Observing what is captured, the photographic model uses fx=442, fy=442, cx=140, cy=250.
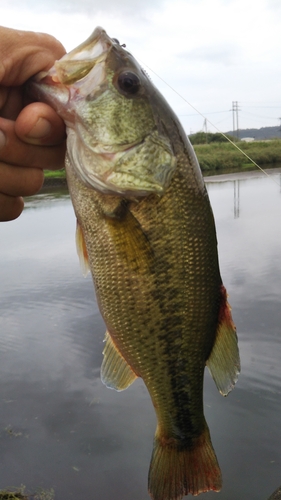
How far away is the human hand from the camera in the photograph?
161 cm

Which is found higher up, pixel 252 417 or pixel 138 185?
pixel 138 185

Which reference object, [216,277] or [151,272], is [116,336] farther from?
[216,277]

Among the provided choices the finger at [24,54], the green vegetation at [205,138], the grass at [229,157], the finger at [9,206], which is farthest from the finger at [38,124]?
the green vegetation at [205,138]

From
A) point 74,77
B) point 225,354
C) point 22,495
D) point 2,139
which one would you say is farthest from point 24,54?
point 22,495

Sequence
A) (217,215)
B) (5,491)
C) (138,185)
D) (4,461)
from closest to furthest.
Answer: (138,185) < (5,491) < (4,461) < (217,215)

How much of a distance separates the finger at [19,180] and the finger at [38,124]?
198 millimetres

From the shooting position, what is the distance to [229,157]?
129 feet

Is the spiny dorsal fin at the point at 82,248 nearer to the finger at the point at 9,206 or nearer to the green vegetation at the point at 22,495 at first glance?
the finger at the point at 9,206

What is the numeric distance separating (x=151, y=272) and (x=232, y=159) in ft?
129

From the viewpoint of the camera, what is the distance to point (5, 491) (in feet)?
11.3

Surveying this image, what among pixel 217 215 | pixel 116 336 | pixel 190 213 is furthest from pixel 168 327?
pixel 217 215

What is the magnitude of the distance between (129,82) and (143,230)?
57 cm

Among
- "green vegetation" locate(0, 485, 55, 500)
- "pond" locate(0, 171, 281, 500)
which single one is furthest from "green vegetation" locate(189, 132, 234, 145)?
"green vegetation" locate(0, 485, 55, 500)

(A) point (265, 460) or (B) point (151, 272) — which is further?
(A) point (265, 460)
